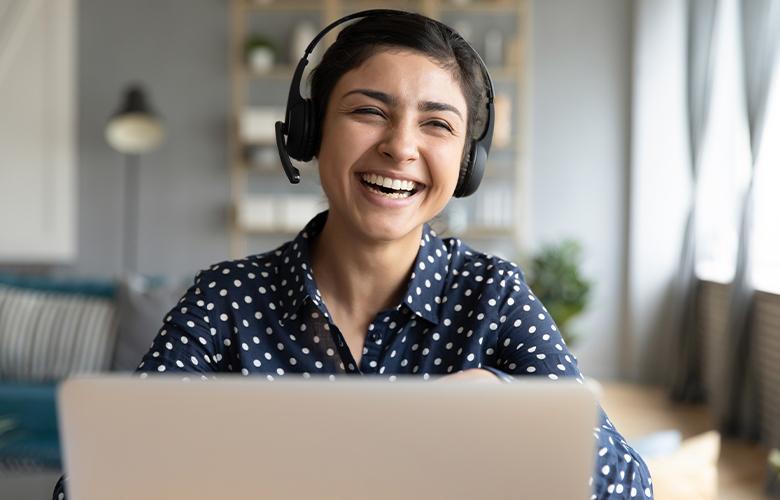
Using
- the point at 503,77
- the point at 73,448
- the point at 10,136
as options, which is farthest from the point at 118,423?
the point at 10,136

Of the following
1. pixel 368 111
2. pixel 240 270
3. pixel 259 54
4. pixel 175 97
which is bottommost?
pixel 240 270

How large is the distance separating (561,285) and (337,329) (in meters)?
4.80

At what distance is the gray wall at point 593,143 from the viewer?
6594 millimetres

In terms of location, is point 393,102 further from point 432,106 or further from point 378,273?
point 378,273

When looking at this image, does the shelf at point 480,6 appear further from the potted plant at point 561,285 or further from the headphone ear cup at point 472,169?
the headphone ear cup at point 472,169

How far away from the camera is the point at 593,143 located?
21.7ft

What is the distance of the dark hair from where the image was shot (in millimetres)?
1370

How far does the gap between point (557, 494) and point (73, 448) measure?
1.15 ft

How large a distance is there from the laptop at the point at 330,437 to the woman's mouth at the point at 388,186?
2.21ft

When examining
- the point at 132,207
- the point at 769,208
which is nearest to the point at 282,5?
the point at 132,207

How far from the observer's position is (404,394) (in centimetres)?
69

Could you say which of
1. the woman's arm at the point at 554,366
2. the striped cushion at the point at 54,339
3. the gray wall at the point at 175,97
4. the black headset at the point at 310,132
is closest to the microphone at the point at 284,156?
the black headset at the point at 310,132

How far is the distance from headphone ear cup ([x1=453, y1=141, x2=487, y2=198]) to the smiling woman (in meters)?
0.03

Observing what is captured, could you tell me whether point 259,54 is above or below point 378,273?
above
